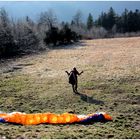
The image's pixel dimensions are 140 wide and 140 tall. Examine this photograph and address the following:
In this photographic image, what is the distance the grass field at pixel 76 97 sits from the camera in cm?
1357

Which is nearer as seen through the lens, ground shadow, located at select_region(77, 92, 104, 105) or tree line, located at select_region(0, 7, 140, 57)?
ground shadow, located at select_region(77, 92, 104, 105)

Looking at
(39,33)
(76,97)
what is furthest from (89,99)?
(39,33)

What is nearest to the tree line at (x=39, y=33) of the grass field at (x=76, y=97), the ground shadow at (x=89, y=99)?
the grass field at (x=76, y=97)

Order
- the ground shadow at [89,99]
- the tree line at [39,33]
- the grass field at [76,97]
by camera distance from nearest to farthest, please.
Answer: the grass field at [76,97], the ground shadow at [89,99], the tree line at [39,33]

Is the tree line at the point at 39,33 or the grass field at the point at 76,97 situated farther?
the tree line at the point at 39,33

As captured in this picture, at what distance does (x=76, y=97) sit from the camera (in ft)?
69.7

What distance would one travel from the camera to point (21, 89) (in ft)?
78.3

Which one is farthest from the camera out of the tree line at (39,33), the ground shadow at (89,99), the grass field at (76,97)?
the tree line at (39,33)

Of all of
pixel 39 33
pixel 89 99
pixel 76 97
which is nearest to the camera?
pixel 89 99

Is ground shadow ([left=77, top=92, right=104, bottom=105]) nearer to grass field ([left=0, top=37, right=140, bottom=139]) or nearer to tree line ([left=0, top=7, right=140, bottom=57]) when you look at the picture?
grass field ([left=0, top=37, right=140, bottom=139])

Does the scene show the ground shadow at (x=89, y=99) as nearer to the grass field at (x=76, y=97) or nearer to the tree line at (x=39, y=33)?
the grass field at (x=76, y=97)

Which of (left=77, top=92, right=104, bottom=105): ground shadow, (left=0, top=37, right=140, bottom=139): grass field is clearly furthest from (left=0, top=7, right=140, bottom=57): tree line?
(left=77, top=92, right=104, bottom=105): ground shadow

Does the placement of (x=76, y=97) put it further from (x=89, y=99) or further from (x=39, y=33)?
(x=39, y=33)

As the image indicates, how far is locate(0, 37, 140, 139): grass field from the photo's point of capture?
44.5ft
